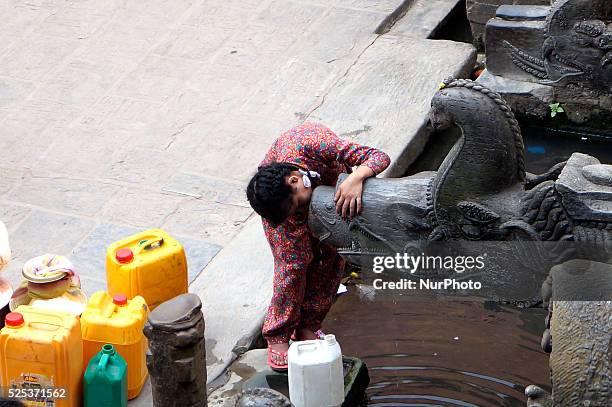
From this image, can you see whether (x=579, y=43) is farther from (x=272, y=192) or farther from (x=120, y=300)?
(x=120, y=300)

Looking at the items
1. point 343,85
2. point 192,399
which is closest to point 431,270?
point 192,399

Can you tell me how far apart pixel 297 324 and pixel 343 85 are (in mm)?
3024

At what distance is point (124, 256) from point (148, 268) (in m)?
0.14

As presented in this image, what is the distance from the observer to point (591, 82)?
6211mm

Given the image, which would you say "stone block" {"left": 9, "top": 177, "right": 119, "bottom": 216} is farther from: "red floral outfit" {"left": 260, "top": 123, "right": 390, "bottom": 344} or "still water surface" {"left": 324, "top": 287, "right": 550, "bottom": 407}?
"red floral outfit" {"left": 260, "top": 123, "right": 390, "bottom": 344}

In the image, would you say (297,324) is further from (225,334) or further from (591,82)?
(591,82)

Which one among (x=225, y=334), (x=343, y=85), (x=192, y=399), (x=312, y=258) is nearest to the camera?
(x=192, y=399)

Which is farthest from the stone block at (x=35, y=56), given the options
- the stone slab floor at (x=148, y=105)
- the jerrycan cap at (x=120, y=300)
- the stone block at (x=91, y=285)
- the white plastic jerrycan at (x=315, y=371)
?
the white plastic jerrycan at (x=315, y=371)

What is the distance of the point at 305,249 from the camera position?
491cm

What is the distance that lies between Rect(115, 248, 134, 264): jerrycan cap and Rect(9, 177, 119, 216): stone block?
1284mm

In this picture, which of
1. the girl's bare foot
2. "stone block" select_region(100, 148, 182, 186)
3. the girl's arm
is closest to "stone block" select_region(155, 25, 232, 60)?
"stone block" select_region(100, 148, 182, 186)

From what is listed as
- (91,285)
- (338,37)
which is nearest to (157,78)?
(338,37)

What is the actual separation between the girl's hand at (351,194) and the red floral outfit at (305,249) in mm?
155

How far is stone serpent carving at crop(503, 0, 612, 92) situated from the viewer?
239 inches
